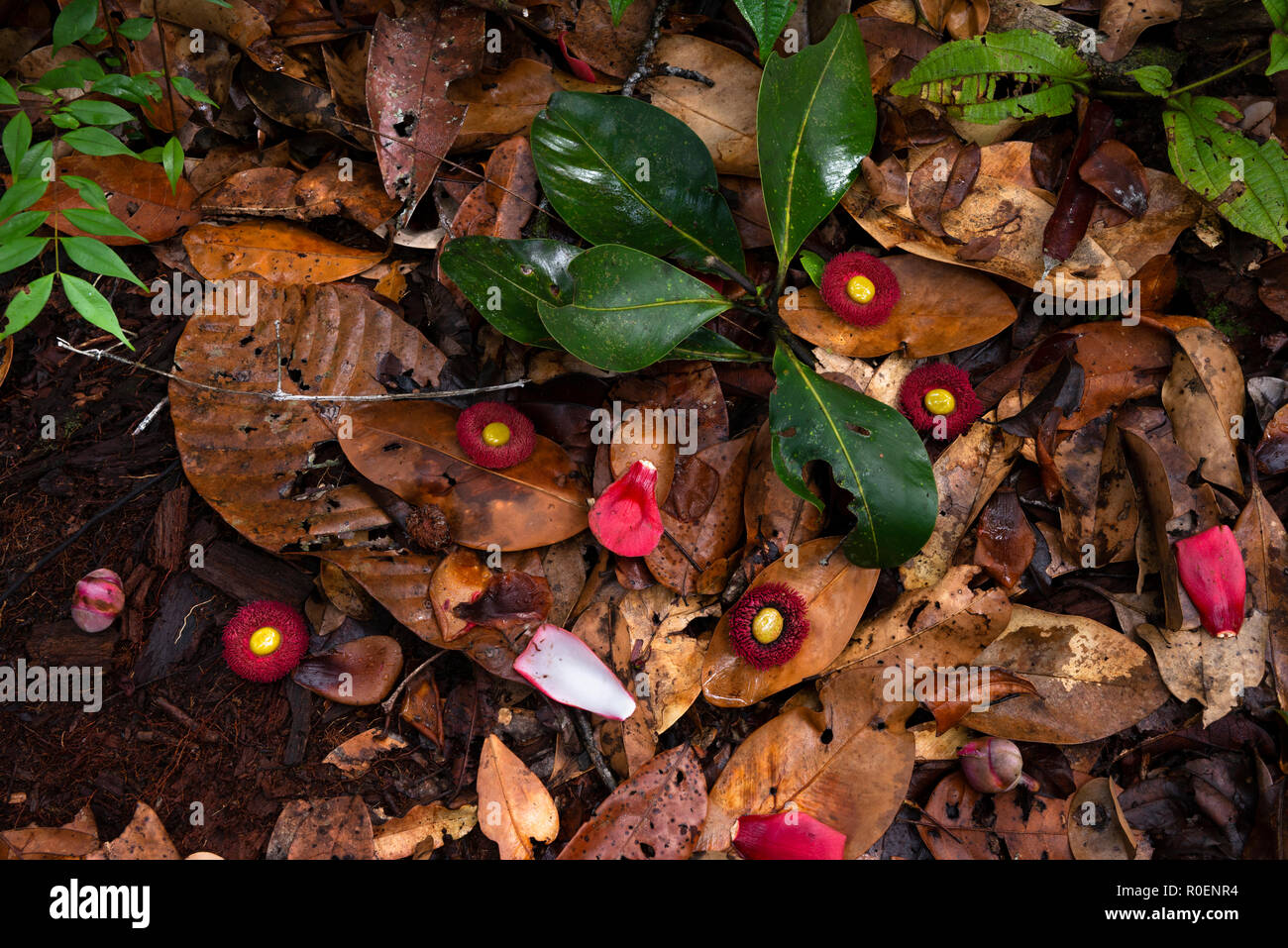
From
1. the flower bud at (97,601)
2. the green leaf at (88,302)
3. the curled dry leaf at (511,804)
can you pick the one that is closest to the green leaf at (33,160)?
the green leaf at (88,302)

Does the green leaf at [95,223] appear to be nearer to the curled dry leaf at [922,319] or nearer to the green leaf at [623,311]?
the green leaf at [623,311]

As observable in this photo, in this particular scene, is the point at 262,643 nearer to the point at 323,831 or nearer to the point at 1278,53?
the point at 323,831

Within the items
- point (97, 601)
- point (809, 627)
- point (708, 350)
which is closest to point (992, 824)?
point (809, 627)

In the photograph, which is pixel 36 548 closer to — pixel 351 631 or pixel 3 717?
A: pixel 3 717

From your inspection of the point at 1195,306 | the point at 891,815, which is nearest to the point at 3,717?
the point at 891,815

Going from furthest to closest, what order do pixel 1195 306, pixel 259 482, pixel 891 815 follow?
1. pixel 1195 306
2. pixel 259 482
3. pixel 891 815

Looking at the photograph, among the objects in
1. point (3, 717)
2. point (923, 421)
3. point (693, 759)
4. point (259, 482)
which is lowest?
point (3, 717)

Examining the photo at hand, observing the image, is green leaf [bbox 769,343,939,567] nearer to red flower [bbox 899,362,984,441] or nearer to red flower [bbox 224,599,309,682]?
red flower [bbox 899,362,984,441]
